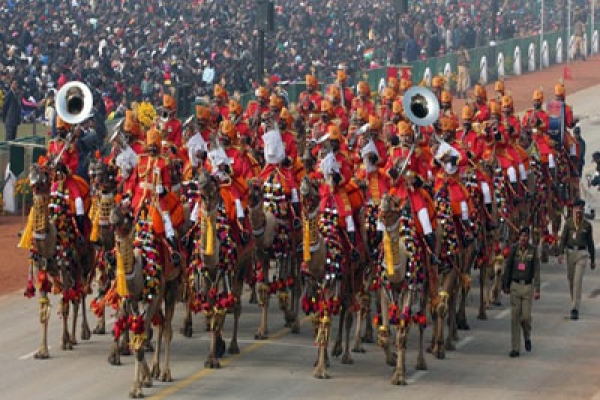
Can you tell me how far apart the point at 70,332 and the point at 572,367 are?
27.7ft

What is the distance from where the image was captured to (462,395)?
1051 inches

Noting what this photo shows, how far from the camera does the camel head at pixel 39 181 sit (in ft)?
92.0

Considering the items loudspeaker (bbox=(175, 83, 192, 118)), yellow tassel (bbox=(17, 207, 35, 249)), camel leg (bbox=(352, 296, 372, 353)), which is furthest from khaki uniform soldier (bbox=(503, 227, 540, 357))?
loudspeaker (bbox=(175, 83, 192, 118))

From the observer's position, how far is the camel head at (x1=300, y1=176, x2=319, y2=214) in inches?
1075

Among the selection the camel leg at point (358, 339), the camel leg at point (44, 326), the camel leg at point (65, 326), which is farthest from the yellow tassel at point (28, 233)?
the camel leg at point (358, 339)

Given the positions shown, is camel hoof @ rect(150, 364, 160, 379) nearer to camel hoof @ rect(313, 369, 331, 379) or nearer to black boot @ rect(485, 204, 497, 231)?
camel hoof @ rect(313, 369, 331, 379)

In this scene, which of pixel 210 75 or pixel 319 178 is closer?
pixel 319 178

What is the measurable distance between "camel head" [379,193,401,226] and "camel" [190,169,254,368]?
254 centimetres

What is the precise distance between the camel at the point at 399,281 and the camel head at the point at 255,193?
108 inches

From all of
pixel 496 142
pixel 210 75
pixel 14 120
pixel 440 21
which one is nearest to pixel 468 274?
pixel 496 142

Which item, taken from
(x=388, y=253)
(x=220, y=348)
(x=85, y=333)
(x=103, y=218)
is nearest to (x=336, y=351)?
(x=220, y=348)

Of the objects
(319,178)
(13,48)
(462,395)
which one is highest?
(13,48)

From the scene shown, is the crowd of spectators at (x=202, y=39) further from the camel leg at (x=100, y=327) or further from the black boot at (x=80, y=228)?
the black boot at (x=80, y=228)

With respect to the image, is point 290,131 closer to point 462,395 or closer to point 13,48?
point 462,395
